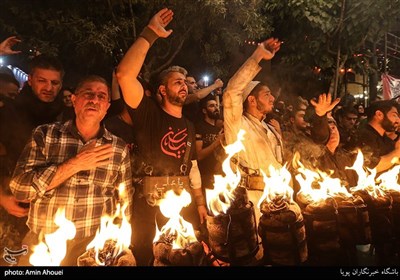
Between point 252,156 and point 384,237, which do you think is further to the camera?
point 252,156

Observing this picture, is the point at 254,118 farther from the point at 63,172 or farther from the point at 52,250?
the point at 52,250

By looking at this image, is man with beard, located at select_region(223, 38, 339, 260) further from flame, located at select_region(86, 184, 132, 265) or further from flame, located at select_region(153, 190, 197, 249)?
flame, located at select_region(86, 184, 132, 265)

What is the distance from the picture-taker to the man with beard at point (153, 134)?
3.62 metres

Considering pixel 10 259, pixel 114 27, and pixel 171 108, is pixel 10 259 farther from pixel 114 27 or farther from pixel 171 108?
pixel 114 27

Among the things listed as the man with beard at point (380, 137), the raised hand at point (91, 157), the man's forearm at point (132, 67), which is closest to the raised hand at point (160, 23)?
the man's forearm at point (132, 67)

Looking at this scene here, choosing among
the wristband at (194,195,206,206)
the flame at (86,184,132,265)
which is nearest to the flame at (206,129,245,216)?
the flame at (86,184,132,265)

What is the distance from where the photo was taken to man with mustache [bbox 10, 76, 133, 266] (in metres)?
2.97

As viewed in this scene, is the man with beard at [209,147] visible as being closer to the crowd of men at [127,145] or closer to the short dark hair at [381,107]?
the crowd of men at [127,145]

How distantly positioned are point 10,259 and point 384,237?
4.13m

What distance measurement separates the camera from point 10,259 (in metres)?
3.21

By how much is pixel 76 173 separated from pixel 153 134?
1.10 meters

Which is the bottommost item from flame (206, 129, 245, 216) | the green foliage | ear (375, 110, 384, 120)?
flame (206, 129, 245, 216)

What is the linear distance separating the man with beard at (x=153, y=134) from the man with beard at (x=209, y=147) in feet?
3.84

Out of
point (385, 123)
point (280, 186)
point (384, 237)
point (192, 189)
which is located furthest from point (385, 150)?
point (192, 189)
